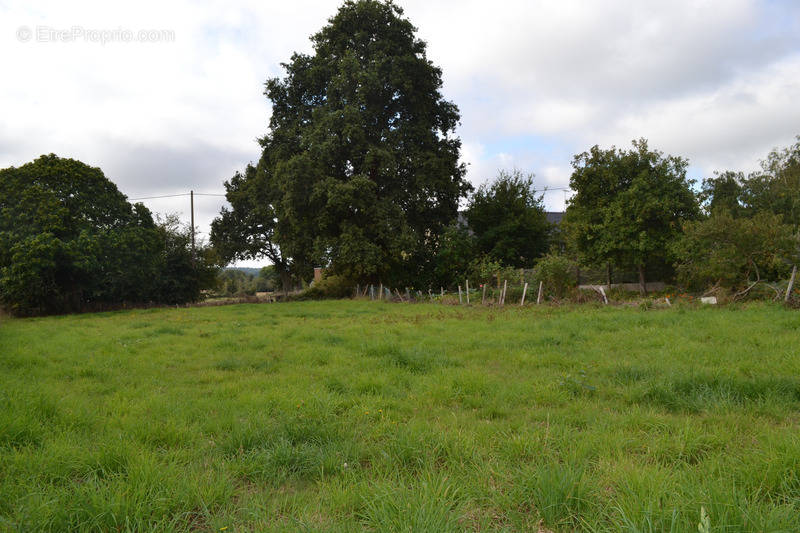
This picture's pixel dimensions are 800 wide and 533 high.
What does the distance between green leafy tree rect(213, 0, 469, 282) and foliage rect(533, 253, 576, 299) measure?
7.82m

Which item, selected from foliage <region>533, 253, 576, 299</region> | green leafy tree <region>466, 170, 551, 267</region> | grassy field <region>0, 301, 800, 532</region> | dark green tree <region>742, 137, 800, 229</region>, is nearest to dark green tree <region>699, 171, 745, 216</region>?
dark green tree <region>742, 137, 800, 229</region>

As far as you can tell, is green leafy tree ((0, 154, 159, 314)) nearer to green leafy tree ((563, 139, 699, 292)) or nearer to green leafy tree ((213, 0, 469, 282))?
green leafy tree ((213, 0, 469, 282))

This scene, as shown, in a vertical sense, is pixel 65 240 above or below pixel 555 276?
above

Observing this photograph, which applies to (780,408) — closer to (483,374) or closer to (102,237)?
(483,374)

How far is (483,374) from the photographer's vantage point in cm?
550

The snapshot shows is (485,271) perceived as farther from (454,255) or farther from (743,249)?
(743,249)

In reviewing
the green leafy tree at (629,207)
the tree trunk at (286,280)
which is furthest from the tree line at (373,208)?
the tree trunk at (286,280)

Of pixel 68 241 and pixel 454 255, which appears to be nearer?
pixel 68 241

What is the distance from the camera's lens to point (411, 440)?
3.29m

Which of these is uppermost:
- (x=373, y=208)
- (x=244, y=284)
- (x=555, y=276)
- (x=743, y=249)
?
(x=373, y=208)

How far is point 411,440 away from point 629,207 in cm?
1923

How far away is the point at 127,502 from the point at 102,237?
24.6 m

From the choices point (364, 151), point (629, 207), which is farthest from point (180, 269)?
point (629, 207)

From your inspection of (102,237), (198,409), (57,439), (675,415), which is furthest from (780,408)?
(102,237)
